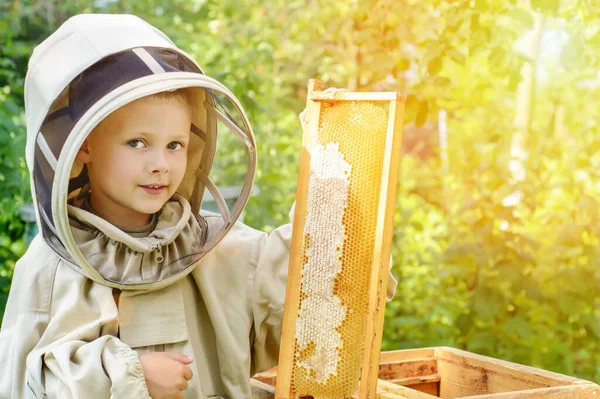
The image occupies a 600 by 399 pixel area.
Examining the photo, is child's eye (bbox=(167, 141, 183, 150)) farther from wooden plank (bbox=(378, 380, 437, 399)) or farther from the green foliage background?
wooden plank (bbox=(378, 380, 437, 399))

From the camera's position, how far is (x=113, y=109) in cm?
166

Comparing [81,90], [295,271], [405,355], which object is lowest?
[405,355]

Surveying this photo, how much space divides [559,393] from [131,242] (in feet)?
3.75

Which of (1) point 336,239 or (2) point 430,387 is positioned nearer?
(1) point 336,239

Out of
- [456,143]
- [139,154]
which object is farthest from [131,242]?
[456,143]

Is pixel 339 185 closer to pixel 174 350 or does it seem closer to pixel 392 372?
pixel 174 350

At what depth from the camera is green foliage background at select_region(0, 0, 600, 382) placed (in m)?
3.46

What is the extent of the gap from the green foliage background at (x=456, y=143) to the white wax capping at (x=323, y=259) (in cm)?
73

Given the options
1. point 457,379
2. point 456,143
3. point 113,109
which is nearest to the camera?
point 113,109

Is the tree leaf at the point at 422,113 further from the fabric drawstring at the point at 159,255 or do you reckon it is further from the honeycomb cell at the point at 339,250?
the fabric drawstring at the point at 159,255

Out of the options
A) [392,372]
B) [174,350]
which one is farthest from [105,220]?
[392,372]

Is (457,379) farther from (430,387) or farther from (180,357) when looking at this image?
(180,357)

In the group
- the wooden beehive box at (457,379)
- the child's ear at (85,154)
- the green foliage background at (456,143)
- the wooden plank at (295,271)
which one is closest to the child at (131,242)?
→ the child's ear at (85,154)

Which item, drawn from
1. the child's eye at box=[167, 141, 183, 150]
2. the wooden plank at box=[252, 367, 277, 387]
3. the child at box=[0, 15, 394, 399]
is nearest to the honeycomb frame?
the child at box=[0, 15, 394, 399]
